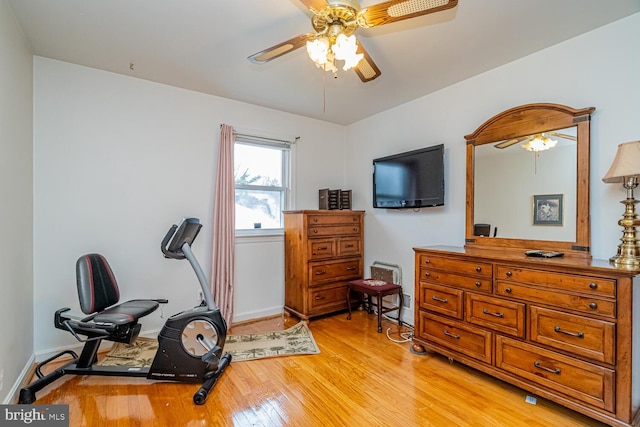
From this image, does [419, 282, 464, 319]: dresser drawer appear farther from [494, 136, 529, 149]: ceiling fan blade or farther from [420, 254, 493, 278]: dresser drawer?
[494, 136, 529, 149]: ceiling fan blade


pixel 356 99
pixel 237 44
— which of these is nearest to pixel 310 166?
pixel 356 99

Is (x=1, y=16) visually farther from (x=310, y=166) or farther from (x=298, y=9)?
(x=310, y=166)

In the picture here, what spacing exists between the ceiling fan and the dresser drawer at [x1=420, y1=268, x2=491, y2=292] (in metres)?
1.77

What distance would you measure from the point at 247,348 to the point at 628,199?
303cm

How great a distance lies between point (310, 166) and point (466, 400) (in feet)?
9.72

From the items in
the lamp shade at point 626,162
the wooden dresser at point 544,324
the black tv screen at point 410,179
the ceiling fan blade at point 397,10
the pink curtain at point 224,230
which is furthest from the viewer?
the pink curtain at point 224,230

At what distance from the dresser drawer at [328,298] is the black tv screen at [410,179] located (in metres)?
1.11

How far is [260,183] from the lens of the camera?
3.69m

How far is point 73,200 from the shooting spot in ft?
8.56

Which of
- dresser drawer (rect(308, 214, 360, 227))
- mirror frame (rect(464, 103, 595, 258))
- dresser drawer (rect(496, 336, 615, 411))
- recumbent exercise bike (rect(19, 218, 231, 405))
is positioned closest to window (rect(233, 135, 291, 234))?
dresser drawer (rect(308, 214, 360, 227))

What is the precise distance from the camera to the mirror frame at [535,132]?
212 centimetres

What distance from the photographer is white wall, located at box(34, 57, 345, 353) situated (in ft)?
8.28

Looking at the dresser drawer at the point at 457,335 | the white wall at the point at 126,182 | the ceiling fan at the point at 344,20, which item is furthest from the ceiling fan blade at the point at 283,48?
the dresser drawer at the point at 457,335

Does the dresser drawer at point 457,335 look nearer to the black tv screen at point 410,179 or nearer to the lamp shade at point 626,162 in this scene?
the black tv screen at point 410,179
